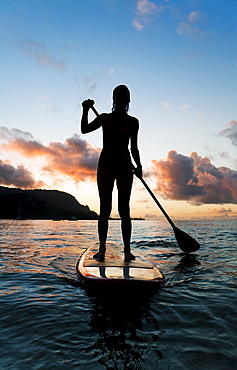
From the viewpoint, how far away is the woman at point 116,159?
16.6ft

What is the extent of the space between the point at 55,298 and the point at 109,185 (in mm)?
2382

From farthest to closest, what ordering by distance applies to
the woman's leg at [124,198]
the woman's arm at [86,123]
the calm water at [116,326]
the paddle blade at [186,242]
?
the paddle blade at [186,242] < the woman's arm at [86,123] < the woman's leg at [124,198] < the calm water at [116,326]

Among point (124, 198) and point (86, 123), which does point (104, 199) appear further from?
point (86, 123)

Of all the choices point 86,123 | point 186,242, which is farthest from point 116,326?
point 186,242

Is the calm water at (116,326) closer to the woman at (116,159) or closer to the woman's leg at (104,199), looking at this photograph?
the woman's leg at (104,199)

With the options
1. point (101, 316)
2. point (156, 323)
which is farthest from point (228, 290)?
point (101, 316)

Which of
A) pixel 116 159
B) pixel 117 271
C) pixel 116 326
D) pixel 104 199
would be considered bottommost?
pixel 116 326

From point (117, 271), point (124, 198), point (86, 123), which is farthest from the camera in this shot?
point (86, 123)

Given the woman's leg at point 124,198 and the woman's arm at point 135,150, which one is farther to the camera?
the woman's arm at point 135,150

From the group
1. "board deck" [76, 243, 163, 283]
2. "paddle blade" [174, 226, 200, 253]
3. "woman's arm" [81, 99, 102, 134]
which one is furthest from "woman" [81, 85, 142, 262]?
"paddle blade" [174, 226, 200, 253]

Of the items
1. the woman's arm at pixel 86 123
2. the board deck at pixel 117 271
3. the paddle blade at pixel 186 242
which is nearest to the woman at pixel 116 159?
the woman's arm at pixel 86 123

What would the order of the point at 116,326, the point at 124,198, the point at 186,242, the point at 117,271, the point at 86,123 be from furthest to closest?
the point at 186,242, the point at 86,123, the point at 124,198, the point at 117,271, the point at 116,326

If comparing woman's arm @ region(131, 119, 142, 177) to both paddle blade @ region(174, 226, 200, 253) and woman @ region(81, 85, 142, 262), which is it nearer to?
woman @ region(81, 85, 142, 262)

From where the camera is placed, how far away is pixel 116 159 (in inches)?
204
